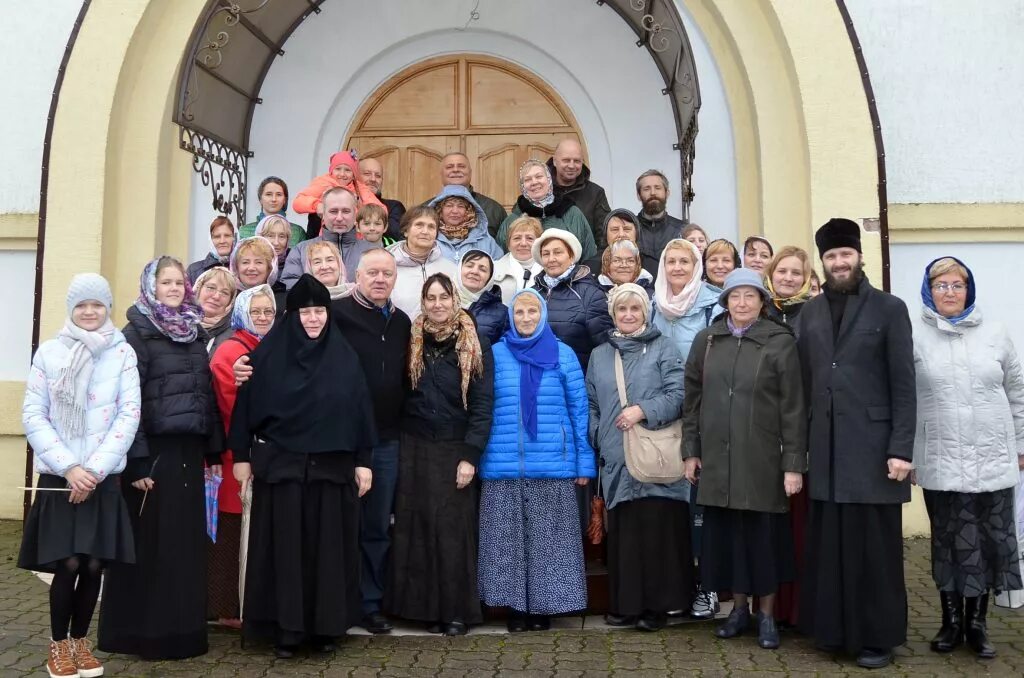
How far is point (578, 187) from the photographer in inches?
257

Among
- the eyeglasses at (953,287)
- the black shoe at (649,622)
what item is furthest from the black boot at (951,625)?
the eyeglasses at (953,287)

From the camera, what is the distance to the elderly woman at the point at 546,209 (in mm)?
6078

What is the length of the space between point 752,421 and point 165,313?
8.39ft

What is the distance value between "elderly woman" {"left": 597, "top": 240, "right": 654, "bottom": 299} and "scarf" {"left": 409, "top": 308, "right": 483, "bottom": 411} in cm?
98

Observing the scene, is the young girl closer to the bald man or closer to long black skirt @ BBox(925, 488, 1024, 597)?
the bald man

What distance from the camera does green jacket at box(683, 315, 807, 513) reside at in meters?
4.27

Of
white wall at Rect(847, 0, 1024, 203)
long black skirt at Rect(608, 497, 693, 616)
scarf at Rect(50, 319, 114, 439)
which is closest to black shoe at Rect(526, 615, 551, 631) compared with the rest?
long black skirt at Rect(608, 497, 693, 616)

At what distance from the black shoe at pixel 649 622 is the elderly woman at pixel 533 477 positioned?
0.28 meters

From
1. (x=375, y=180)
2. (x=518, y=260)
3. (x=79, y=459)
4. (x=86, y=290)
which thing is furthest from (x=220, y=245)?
(x=79, y=459)

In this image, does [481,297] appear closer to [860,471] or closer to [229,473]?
[229,473]

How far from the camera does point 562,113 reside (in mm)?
8305

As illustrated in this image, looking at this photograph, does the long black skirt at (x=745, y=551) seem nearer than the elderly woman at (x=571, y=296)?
Yes

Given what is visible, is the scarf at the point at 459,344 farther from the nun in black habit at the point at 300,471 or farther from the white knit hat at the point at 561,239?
the white knit hat at the point at 561,239

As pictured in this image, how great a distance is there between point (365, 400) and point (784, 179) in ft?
11.8
